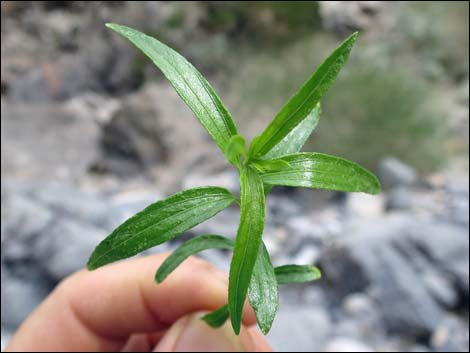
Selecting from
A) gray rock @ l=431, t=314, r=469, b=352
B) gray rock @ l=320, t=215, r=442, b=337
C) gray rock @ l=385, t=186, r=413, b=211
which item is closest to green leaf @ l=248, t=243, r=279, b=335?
gray rock @ l=431, t=314, r=469, b=352

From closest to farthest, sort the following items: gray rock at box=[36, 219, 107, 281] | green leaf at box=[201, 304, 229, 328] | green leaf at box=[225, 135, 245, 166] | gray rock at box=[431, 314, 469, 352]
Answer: green leaf at box=[225, 135, 245, 166], green leaf at box=[201, 304, 229, 328], gray rock at box=[431, 314, 469, 352], gray rock at box=[36, 219, 107, 281]

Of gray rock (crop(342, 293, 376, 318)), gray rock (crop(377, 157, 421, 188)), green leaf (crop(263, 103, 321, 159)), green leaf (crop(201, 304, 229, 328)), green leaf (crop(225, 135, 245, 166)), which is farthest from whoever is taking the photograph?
gray rock (crop(377, 157, 421, 188))

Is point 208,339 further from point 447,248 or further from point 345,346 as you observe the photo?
point 447,248

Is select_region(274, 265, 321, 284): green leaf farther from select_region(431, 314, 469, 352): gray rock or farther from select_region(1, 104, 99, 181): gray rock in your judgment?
select_region(1, 104, 99, 181): gray rock

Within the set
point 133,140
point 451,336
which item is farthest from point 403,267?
point 133,140

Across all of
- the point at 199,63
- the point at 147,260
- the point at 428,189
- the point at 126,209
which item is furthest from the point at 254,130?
the point at 147,260

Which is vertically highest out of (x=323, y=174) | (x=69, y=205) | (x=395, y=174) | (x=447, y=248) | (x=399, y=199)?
(x=395, y=174)
